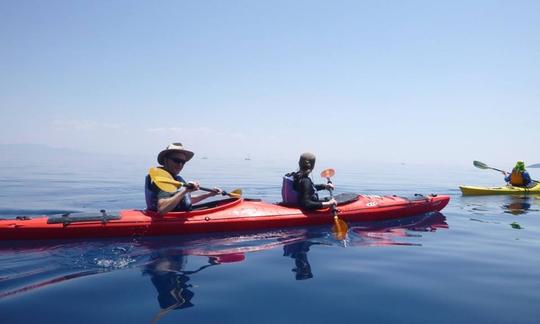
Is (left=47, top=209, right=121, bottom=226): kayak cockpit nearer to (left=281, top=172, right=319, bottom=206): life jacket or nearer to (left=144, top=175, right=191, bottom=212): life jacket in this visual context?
(left=144, top=175, right=191, bottom=212): life jacket

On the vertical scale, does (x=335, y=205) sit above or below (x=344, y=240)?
above

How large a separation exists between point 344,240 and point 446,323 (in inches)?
137

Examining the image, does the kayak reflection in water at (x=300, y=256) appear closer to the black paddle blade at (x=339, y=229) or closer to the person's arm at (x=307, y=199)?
the black paddle blade at (x=339, y=229)

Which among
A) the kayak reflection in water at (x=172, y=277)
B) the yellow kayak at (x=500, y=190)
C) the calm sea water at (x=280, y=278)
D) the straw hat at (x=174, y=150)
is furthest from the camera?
the yellow kayak at (x=500, y=190)

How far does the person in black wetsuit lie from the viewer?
7.71 meters

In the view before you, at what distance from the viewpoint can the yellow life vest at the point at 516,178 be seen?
643 inches

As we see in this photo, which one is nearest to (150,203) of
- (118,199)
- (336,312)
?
(336,312)

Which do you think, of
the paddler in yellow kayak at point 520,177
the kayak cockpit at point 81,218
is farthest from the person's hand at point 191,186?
the paddler in yellow kayak at point 520,177

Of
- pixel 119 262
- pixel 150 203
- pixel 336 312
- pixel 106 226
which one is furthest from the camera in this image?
pixel 150 203

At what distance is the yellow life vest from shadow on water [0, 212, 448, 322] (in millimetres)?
11451

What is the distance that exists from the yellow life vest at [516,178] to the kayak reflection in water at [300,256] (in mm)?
14676

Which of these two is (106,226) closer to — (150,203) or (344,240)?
(150,203)

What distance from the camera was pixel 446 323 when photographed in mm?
3441

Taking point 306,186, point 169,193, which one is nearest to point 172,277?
point 169,193
